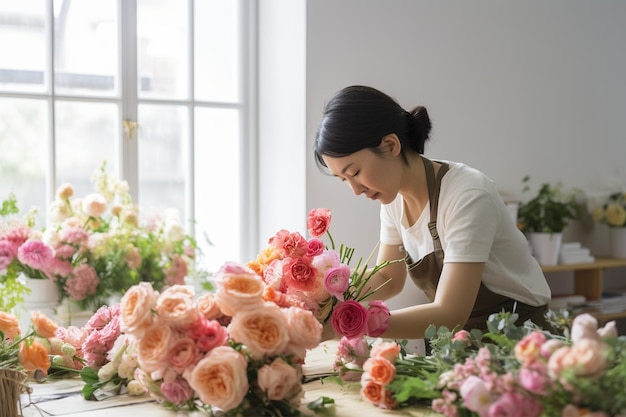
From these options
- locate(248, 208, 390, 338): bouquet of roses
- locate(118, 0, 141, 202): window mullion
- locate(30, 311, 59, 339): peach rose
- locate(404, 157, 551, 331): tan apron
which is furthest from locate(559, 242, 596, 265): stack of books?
locate(30, 311, 59, 339): peach rose

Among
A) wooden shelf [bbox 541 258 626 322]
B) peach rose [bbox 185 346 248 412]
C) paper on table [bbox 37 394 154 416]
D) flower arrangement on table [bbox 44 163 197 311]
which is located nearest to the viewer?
peach rose [bbox 185 346 248 412]

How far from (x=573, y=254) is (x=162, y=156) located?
7.23 feet

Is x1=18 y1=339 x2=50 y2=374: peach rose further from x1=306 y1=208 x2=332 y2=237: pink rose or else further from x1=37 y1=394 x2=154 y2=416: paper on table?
x1=306 y1=208 x2=332 y2=237: pink rose

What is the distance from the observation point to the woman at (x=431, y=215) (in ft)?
6.72

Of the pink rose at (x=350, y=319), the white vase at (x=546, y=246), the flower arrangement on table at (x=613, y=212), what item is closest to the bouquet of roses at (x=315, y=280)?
the pink rose at (x=350, y=319)

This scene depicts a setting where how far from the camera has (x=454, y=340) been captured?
1.46m

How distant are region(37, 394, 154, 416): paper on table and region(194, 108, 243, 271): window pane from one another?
2.03 m

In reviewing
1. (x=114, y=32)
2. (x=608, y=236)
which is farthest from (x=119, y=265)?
(x=608, y=236)

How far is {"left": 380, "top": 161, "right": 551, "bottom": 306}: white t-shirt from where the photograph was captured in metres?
2.08

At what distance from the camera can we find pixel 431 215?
225 cm

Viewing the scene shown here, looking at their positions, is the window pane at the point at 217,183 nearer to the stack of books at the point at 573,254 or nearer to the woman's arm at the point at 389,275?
the woman's arm at the point at 389,275

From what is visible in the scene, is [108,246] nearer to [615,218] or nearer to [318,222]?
[318,222]

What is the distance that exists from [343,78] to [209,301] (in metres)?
2.23

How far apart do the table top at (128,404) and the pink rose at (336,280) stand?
21 centimetres
